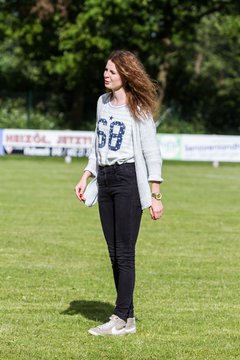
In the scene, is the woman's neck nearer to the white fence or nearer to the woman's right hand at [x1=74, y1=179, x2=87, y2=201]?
the woman's right hand at [x1=74, y1=179, x2=87, y2=201]

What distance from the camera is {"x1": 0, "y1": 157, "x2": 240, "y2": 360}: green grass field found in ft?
22.8

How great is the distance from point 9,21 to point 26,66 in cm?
582

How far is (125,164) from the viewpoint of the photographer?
7.13 m

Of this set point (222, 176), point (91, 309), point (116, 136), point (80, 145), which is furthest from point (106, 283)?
point (80, 145)

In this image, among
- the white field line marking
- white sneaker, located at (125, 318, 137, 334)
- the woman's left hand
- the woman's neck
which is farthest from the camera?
the white field line marking

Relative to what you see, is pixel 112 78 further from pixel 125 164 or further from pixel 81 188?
pixel 81 188

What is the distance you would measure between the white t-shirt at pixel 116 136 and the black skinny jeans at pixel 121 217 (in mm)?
66

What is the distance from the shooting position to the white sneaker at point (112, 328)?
23.7 feet

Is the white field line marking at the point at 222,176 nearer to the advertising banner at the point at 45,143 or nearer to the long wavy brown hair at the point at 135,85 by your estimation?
the advertising banner at the point at 45,143

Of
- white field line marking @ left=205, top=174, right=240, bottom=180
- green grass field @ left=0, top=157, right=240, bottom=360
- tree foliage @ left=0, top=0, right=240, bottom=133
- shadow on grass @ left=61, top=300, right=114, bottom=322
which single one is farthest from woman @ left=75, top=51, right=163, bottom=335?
tree foliage @ left=0, top=0, right=240, bottom=133

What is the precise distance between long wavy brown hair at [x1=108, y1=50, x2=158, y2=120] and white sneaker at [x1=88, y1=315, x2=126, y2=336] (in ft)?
4.99

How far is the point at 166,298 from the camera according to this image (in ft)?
29.5

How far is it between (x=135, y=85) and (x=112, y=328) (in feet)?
5.95

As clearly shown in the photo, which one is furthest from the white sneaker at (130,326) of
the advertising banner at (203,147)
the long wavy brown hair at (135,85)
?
the advertising banner at (203,147)
